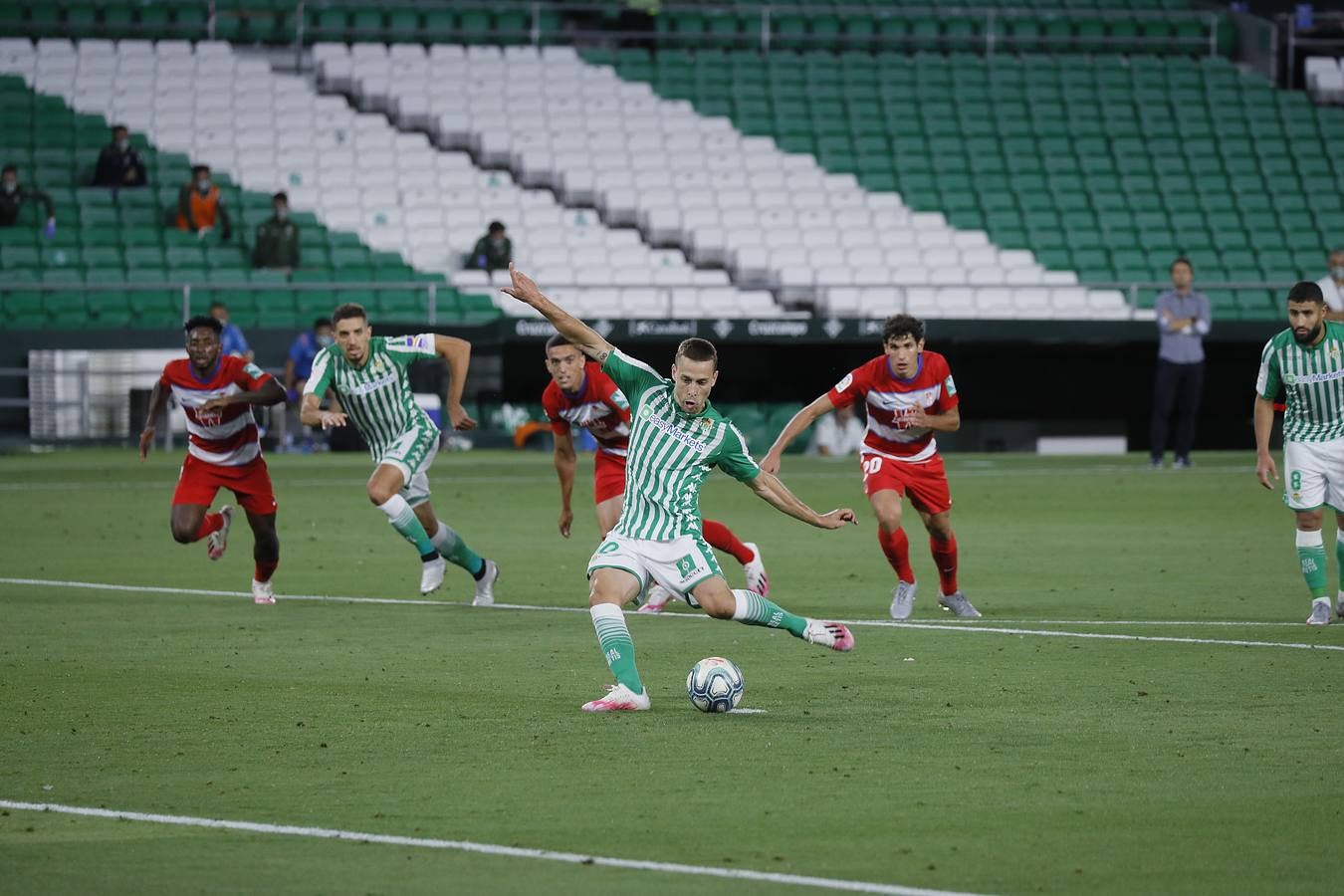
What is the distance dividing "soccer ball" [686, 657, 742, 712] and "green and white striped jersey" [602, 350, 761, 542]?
0.68 meters

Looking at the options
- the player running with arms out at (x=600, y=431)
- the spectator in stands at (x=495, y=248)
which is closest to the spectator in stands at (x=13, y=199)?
the spectator in stands at (x=495, y=248)

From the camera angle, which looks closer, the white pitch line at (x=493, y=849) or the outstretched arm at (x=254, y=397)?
the white pitch line at (x=493, y=849)

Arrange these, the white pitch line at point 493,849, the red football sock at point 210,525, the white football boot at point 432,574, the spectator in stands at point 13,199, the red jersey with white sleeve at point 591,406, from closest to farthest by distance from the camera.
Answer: the white pitch line at point 493,849 < the red jersey with white sleeve at point 591,406 < the white football boot at point 432,574 < the red football sock at point 210,525 < the spectator in stands at point 13,199

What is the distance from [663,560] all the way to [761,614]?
0.51 metres

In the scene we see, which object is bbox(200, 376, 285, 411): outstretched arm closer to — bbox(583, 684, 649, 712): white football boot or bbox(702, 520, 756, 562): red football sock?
bbox(702, 520, 756, 562): red football sock

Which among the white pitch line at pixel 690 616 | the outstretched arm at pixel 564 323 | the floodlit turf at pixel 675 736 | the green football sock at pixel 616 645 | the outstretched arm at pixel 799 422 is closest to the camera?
the floodlit turf at pixel 675 736

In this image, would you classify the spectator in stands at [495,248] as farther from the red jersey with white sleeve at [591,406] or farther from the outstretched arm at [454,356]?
the red jersey with white sleeve at [591,406]

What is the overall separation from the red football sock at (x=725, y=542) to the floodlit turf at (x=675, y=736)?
471 millimetres

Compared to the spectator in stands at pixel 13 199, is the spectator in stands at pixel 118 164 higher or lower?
higher

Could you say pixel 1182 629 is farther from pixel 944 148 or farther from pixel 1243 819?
pixel 944 148

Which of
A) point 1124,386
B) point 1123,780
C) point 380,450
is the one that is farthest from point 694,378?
point 1124,386

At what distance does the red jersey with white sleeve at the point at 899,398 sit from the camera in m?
12.5

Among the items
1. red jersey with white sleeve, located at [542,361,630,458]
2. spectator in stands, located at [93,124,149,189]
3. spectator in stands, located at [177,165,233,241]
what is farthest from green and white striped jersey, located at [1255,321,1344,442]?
spectator in stands, located at [93,124,149,189]

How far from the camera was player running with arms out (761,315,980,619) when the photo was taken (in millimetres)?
12391
